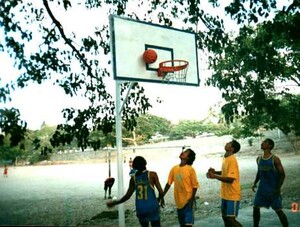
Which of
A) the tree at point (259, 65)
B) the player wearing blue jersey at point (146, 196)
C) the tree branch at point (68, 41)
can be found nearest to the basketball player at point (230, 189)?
the player wearing blue jersey at point (146, 196)

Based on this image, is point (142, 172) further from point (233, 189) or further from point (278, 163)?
point (278, 163)

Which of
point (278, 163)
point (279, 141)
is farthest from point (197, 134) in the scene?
point (278, 163)

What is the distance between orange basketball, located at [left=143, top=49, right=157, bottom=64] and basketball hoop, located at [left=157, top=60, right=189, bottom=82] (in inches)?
10.7

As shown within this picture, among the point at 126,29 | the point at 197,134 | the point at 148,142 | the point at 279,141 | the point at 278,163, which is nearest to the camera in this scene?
the point at 278,163

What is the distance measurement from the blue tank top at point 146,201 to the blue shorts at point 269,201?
201cm

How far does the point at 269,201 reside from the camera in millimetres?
5621

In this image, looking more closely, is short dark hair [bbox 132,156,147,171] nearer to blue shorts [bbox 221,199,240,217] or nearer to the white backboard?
blue shorts [bbox 221,199,240,217]

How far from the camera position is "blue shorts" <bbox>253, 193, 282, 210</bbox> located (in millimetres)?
5559

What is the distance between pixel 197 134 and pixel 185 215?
31.1 meters

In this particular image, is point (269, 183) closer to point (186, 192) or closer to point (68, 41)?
point (186, 192)

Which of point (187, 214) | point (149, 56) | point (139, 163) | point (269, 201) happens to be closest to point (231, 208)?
point (187, 214)

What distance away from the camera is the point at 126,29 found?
7.41 m

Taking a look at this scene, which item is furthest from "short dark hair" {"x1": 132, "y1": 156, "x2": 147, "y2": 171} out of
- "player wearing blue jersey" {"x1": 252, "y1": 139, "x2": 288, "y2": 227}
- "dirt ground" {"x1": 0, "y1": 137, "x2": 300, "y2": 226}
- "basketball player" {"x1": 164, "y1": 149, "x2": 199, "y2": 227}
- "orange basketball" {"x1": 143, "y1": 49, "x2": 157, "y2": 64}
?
"orange basketball" {"x1": 143, "y1": 49, "x2": 157, "y2": 64}

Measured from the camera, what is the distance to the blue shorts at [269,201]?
5.56m
